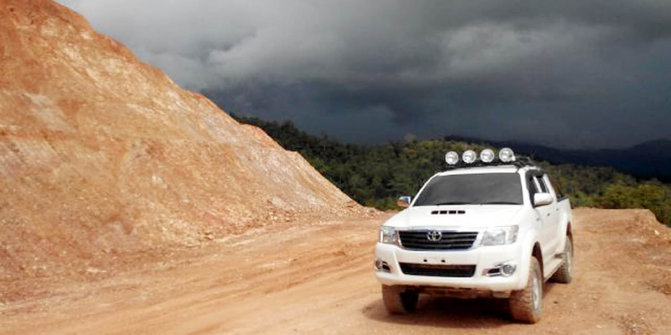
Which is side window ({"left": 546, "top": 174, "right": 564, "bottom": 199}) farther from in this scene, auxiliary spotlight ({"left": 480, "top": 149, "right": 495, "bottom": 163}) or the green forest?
the green forest

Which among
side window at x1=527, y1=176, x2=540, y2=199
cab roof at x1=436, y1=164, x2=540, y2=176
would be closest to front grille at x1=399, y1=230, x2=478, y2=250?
side window at x1=527, y1=176, x2=540, y2=199

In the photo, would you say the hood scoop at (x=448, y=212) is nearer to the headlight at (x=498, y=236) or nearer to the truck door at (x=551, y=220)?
the headlight at (x=498, y=236)

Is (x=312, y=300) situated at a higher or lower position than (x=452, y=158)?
lower

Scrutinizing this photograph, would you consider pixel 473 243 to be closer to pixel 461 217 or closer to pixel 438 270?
pixel 461 217

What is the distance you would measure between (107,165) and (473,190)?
1632cm

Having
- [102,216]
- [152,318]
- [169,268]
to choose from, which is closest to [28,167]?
[102,216]

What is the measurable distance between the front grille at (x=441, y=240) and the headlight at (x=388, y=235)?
19 centimetres

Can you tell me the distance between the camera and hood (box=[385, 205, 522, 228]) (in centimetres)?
655

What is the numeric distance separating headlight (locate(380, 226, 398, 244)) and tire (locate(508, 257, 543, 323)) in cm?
163

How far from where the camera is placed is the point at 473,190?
786 centimetres

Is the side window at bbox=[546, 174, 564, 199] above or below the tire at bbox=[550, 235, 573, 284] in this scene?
above

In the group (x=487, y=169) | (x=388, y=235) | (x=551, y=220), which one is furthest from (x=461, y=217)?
(x=551, y=220)

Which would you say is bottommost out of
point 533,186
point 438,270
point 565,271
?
point 565,271

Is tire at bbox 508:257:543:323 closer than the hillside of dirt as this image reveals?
Yes
